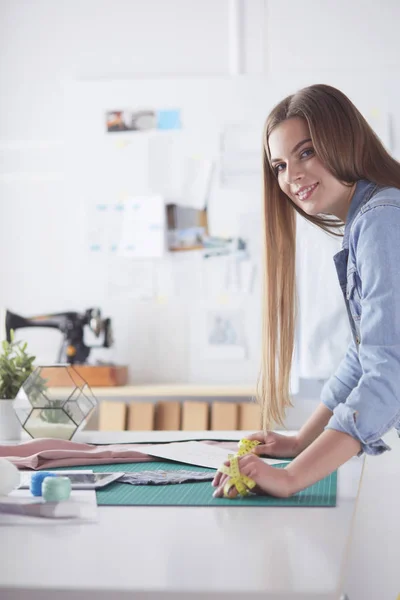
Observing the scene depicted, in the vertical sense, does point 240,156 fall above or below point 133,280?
above

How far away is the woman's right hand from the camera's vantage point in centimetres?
142

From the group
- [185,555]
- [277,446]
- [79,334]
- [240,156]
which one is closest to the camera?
[185,555]

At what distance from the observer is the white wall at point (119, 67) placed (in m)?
3.42

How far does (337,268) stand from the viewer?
1.32 metres

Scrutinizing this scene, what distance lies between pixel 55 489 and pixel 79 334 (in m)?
→ 2.21

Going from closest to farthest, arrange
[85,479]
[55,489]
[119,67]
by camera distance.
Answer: [55,489]
[85,479]
[119,67]

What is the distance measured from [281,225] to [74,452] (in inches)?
21.8

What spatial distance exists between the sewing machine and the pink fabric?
5.48 feet

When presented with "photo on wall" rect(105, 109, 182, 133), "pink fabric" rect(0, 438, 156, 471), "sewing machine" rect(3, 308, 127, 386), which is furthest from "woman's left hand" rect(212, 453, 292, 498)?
"photo on wall" rect(105, 109, 182, 133)

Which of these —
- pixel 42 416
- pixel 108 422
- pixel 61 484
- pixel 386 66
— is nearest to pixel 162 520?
pixel 61 484

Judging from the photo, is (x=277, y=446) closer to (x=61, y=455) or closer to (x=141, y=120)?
(x=61, y=455)

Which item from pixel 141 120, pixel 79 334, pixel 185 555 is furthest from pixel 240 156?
pixel 185 555

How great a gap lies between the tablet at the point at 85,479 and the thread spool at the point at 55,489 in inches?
3.3

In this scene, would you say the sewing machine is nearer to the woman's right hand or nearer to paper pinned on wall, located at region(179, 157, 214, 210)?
paper pinned on wall, located at region(179, 157, 214, 210)
